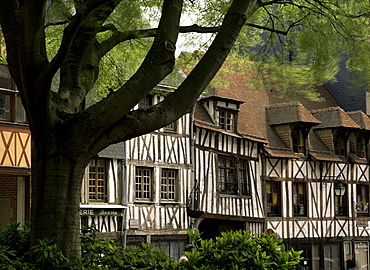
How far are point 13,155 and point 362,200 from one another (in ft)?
61.0

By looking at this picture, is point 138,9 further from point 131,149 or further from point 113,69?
point 131,149

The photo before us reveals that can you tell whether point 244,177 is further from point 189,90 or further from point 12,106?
point 189,90

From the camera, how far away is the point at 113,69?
1031 cm

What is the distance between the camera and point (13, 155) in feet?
50.5

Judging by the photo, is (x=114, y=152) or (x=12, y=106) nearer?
(x=12, y=106)

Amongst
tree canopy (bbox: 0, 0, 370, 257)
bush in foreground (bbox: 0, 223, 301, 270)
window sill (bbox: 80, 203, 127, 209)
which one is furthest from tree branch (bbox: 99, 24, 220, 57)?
window sill (bbox: 80, 203, 127, 209)

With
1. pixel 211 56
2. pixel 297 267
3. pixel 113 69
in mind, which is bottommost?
pixel 297 267

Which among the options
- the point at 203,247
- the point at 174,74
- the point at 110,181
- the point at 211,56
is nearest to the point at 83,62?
the point at 211,56

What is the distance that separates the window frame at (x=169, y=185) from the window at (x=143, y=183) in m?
0.51

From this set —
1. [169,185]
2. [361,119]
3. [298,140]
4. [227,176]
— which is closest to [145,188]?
[169,185]

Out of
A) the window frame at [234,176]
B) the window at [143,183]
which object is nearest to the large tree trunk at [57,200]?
the window at [143,183]

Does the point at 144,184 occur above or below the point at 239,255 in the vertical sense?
above

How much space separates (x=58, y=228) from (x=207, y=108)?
17.9 meters

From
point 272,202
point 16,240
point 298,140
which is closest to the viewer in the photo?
point 16,240
